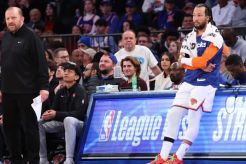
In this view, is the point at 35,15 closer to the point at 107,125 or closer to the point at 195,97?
the point at 107,125

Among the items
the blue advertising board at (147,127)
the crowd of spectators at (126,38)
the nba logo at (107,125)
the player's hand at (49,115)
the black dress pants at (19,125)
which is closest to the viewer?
the blue advertising board at (147,127)

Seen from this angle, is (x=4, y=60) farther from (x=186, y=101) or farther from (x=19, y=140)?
(x=186, y=101)

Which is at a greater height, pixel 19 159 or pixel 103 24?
pixel 103 24

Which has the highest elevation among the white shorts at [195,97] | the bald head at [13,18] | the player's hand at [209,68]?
the bald head at [13,18]

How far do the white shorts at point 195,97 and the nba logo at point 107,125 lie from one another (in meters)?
1.60

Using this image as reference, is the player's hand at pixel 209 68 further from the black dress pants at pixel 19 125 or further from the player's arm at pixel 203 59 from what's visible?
the black dress pants at pixel 19 125

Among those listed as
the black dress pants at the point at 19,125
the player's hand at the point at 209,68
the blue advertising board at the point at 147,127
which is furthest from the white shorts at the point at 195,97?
the black dress pants at the point at 19,125

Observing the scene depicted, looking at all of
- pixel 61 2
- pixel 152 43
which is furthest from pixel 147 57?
pixel 61 2

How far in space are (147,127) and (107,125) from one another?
2.04 ft

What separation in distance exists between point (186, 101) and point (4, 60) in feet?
8.36

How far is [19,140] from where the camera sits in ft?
41.7

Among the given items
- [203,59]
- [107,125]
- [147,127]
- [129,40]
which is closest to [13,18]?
[107,125]

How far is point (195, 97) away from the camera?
11758mm

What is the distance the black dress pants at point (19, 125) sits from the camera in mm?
12438
